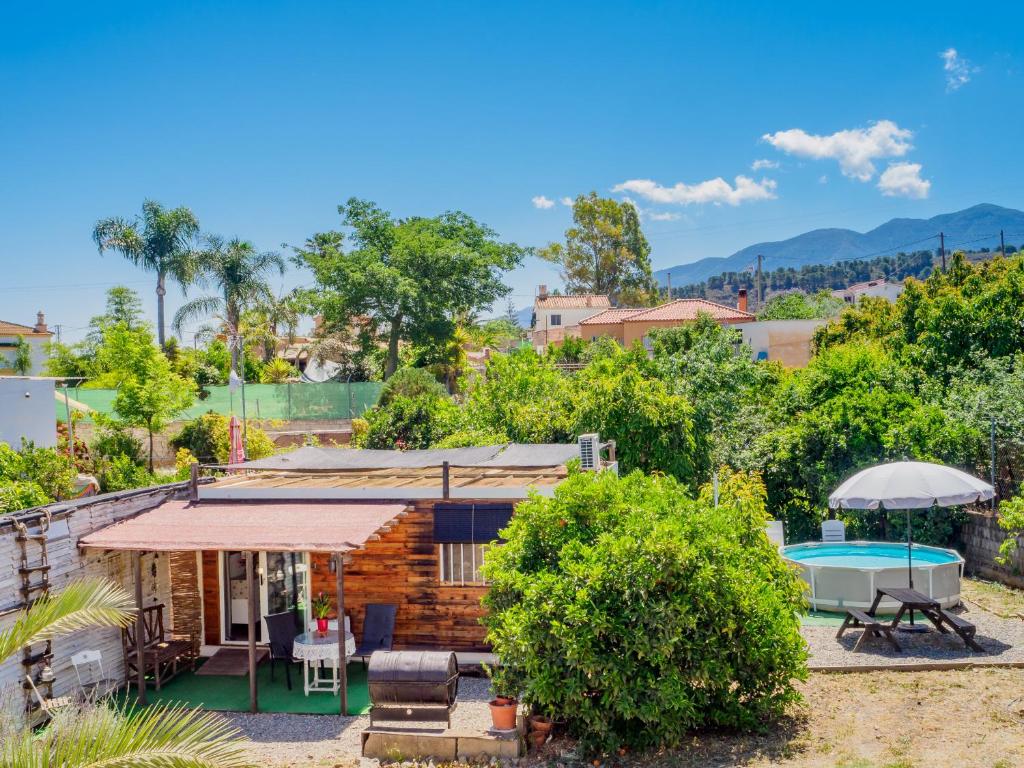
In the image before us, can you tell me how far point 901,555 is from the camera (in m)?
15.1

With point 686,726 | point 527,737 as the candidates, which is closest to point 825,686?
point 686,726

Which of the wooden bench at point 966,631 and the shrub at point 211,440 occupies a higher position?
the shrub at point 211,440

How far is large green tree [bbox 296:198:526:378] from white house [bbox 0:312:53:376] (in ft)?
85.4

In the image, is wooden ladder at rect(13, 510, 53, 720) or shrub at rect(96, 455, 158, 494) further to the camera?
shrub at rect(96, 455, 158, 494)

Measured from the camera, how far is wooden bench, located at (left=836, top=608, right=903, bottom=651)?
10.8 m

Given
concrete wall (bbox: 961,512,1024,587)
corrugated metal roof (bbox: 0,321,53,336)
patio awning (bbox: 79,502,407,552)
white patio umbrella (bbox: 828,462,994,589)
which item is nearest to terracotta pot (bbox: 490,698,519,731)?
patio awning (bbox: 79,502,407,552)

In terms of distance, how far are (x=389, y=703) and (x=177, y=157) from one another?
29875mm

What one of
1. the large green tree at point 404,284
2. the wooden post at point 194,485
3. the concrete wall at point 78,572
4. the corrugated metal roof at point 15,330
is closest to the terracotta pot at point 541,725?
the concrete wall at point 78,572

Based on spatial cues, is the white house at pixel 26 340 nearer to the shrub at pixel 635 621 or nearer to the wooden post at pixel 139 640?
the wooden post at pixel 139 640

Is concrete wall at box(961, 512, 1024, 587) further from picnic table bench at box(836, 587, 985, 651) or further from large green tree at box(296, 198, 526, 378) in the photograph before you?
large green tree at box(296, 198, 526, 378)

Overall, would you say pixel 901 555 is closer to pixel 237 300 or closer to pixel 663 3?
pixel 663 3

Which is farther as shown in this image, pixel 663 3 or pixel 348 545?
pixel 663 3

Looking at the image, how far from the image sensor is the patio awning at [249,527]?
9516 mm

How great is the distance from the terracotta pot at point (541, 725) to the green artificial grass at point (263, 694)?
2485 millimetres
